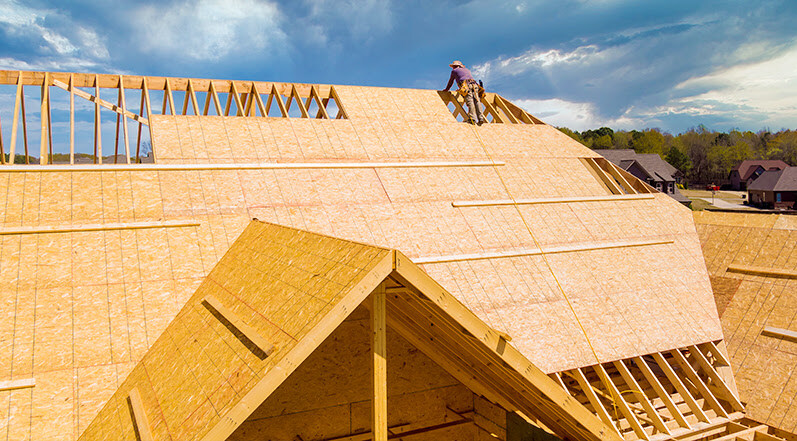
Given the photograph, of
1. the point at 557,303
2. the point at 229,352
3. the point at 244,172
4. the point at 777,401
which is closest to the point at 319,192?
the point at 244,172

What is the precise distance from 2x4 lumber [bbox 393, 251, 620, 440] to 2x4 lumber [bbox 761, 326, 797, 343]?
23.6 ft

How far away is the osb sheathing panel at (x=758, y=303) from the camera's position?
10852 mm

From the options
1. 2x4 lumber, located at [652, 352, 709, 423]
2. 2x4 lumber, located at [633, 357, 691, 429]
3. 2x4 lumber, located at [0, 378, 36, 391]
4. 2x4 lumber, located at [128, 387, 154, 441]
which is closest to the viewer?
2x4 lumber, located at [128, 387, 154, 441]

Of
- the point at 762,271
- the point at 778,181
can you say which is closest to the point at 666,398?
the point at 762,271

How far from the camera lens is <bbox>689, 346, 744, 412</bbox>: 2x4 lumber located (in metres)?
10.8

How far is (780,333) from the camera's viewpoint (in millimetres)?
11664

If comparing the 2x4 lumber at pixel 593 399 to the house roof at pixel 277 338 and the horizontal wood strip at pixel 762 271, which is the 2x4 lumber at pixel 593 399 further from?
the horizontal wood strip at pixel 762 271

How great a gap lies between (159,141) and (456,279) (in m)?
7.25

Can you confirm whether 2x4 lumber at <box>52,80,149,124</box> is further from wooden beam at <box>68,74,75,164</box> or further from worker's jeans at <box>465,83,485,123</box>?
worker's jeans at <box>465,83,485,123</box>

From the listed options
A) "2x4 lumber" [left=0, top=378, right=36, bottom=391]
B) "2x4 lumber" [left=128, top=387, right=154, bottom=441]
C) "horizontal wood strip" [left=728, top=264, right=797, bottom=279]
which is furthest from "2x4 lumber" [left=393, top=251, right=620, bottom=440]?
"horizontal wood strip" [left=728, top=264, right=797, bottom=279]

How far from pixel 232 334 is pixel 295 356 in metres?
1.65

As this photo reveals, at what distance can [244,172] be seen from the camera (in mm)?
11750

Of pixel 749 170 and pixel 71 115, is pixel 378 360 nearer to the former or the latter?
pixel 71 115

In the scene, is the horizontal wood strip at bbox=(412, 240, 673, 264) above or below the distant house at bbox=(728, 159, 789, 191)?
below
